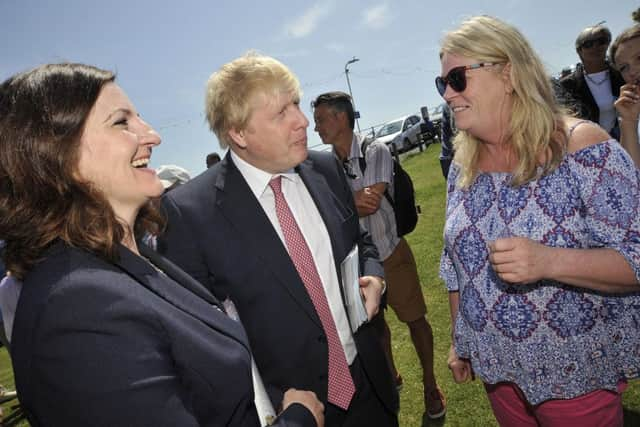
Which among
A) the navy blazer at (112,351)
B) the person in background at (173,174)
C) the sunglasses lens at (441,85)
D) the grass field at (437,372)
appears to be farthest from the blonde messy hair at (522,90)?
the person in background at (173,174)

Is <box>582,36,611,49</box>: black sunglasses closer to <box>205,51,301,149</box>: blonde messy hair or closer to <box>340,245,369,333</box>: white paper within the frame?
<box>205,51,301,149</box>: blonde messy hair

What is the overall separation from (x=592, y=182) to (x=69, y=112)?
185 centimetres

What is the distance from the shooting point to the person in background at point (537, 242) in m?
1.49

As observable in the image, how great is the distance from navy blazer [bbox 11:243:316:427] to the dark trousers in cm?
95

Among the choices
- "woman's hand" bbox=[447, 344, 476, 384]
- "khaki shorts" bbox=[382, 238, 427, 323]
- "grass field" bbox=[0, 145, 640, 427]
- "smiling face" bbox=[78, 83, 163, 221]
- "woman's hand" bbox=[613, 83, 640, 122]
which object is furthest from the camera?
"khaki shorts" bbox=[382, 238, 427, 323]

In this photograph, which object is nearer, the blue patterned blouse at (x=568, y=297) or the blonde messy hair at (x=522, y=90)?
the blue patterned blouse at (x=568, y=297)

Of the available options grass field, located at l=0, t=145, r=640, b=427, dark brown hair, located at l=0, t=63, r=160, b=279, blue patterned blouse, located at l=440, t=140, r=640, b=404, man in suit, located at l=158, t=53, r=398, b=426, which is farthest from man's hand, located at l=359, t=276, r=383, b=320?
grass field, located at l=0, t=145, r=640, b=427

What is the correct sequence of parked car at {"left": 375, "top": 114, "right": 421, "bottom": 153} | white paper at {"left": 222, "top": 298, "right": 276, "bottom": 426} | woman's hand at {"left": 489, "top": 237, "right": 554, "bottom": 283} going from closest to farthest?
white paper at {"left": 222, "top": 298, "right": 276, "bottom": 426}, woman's hand at {"left": 489, "top": 237, "right": 554, "bottom": 283}, parked car at {"left": 375, "top": 114, "right": 421, "bottom": 153}

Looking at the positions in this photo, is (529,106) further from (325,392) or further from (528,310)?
(325,392)

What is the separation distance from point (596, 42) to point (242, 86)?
361cm

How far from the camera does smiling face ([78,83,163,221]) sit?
1204 millimetres

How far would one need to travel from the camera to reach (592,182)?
1.51 m

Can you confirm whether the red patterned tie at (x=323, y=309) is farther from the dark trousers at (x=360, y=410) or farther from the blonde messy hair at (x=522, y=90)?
the blonde messy hair at (x=522, y=90)

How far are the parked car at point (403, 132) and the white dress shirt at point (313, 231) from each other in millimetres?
21523
